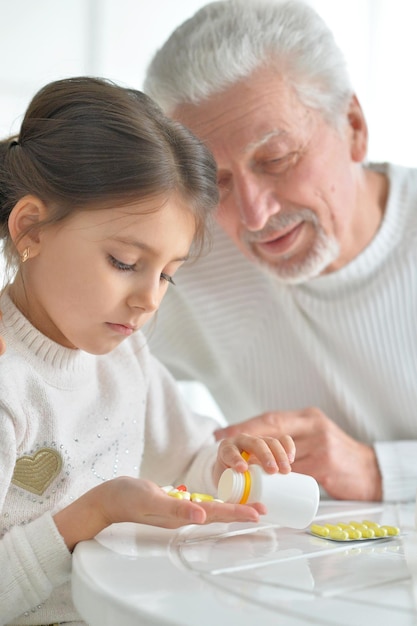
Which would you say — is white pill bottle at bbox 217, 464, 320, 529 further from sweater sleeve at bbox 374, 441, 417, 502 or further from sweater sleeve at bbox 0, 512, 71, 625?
sweater sleeve at bbox 374, 441, 417, 502

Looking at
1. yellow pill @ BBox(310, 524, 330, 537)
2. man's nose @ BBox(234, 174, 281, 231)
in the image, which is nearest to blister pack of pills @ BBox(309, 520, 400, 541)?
yellow pill @ BBox(310, 524, 330, 537)

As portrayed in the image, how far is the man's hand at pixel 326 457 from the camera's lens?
1.48 meters

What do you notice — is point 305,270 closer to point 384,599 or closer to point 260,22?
point 260,22

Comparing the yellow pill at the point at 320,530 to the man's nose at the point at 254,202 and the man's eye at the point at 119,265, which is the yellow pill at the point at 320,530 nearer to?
the man's eye at the point at 119,265

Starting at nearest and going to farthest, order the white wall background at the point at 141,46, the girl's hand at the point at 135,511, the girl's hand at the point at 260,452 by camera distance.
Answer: the girl's hand at the point at 135,511 → the girl's hand at the point at 260,452 → the white wall background at the point at 141,46

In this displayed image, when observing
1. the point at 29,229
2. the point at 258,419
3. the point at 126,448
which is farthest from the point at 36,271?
the point at 258,419

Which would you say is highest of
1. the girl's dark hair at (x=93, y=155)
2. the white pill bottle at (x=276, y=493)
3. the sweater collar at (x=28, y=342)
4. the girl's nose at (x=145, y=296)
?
the girl's dark hair at (x=93, y=155)

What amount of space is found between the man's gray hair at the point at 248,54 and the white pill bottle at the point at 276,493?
30.7 inches

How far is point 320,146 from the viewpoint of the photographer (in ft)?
5.23

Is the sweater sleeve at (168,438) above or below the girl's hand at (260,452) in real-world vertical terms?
below

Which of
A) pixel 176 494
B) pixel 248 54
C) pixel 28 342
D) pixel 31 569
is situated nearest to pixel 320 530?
pixel 176 494

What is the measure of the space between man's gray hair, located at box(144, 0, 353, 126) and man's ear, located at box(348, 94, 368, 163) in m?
0.05

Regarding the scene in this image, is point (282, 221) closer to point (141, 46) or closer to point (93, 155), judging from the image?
point (93, 155)

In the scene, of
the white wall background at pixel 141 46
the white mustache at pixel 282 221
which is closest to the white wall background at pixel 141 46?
the white wall background at pixel 141 46
